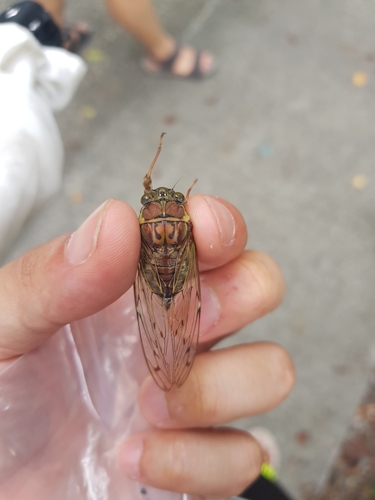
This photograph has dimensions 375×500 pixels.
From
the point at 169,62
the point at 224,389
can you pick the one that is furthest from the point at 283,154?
Answer: the point at 224,389

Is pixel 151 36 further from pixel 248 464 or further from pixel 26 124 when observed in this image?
pixel 248 464

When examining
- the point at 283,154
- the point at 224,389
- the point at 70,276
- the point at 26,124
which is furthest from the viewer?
the point at 283,154

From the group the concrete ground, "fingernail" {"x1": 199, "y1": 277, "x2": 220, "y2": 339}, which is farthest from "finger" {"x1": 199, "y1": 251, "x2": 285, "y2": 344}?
the concrete ground

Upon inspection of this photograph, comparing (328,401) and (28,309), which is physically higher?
(28,309)

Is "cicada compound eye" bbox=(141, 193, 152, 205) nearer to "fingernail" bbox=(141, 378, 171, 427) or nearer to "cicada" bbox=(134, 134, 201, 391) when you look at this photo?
"cicada" bbox=(134, 134, 201, 391)

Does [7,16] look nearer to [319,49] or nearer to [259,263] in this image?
[259,263]

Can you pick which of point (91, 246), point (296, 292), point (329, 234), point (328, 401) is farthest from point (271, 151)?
point (91, 246)
